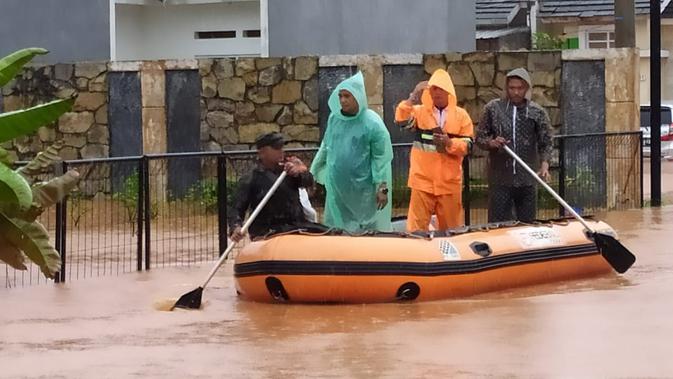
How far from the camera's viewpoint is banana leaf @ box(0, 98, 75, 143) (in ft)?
18.8

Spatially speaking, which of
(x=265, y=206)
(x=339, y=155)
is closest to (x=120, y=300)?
(x=265, y=206)

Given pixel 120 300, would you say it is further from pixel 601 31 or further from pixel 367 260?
pixel 601 31

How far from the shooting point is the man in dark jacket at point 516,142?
1280 centimetres

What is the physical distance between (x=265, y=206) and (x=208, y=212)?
457 centimetres

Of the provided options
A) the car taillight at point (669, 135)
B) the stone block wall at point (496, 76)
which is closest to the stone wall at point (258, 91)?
the stone block wall at point (496, 76)

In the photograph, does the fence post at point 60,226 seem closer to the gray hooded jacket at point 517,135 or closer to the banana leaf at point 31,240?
the gray hooded jacket at point 517,135

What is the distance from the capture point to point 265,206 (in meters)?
11.3

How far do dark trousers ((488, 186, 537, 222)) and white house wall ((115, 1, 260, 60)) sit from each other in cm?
1036

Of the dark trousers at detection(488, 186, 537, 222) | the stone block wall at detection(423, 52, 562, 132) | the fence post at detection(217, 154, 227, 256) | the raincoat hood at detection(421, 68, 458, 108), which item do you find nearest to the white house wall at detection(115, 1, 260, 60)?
the stone block wall at detection(423, 52, 562, 132)

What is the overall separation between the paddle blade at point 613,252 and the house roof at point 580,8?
24.3 metres

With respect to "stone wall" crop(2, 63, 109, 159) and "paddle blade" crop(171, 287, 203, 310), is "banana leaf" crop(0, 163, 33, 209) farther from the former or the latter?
"stone wall" crop(2, 63, 109, 159)

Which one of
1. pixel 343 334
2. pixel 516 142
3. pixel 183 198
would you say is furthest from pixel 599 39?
pixel 343 334

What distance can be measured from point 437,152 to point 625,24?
8.16 m

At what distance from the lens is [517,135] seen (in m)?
12.9
